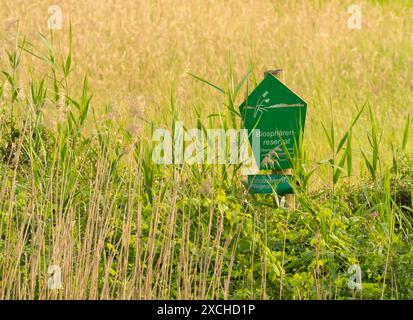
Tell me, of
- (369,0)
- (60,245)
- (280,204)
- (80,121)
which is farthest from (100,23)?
(60,245)

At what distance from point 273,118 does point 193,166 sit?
476mm

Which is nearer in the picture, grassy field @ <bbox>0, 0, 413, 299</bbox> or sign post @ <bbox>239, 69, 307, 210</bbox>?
grassy field @ <bbox>0, 0, 413, 299</bbox>

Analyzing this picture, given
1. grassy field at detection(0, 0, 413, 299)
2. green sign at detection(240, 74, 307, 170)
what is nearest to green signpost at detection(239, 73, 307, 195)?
green sign at detection(240, 74, 307, 170)

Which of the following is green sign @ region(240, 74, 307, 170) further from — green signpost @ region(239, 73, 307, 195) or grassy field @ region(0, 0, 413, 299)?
grassy field @ region(0, 0, 413, 299)

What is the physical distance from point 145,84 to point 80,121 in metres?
3.40

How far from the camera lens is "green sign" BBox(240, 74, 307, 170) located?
4520mm

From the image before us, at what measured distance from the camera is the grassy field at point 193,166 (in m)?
3.72

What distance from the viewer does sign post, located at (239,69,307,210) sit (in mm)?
4504

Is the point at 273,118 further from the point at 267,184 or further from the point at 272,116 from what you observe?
the point at 267,184

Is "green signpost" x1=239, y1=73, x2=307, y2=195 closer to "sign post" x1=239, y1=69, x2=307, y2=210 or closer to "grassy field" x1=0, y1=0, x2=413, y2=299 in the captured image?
"sign post" x1=239, y1=69, x2=307, y2=210

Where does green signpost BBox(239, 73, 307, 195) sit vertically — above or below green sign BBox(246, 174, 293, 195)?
above

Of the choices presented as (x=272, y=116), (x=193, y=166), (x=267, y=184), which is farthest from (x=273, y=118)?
(x=193, y=166)

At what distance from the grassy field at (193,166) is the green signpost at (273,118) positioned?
0.11 meters
